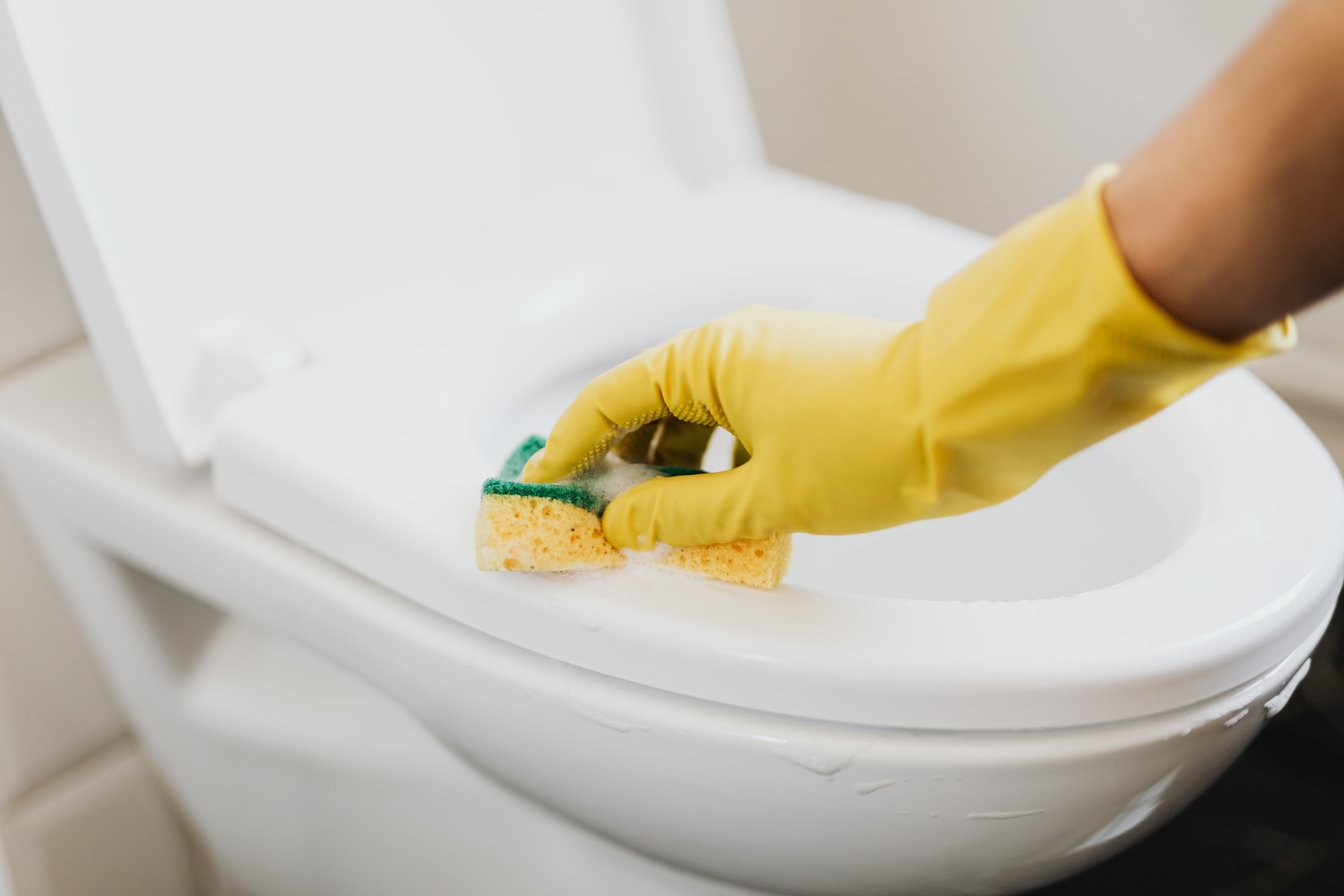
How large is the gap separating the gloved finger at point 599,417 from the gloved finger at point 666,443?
0.04 metres

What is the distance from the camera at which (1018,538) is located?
2.06 feet

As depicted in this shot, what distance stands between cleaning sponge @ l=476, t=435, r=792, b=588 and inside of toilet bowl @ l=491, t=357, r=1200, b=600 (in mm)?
126

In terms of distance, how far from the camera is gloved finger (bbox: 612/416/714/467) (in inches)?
20.6

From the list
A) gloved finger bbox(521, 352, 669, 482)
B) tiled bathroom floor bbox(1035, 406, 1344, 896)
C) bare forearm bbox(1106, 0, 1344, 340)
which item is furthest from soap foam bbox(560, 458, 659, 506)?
tiled bathroom floor bbox(1035, 406, 1344, 896)

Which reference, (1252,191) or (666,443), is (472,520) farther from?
(1252,191)

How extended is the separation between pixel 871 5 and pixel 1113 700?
720 millimetres

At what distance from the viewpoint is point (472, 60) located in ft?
2.27

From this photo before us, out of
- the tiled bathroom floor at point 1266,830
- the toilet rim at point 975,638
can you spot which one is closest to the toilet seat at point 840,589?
the toilet rim at point 975,638

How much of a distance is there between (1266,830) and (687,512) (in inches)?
21.8

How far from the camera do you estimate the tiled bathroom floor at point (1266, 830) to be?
0.78m

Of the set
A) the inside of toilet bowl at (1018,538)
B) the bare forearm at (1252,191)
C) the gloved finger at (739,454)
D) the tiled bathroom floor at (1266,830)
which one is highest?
the bare forearm at (1252,191)

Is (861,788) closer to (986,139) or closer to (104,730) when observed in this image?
(104,730)

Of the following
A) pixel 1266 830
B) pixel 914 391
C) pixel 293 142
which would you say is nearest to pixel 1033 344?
pixel 914 391

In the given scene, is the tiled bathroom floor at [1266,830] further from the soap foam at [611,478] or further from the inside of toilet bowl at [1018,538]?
the soap foam at [611,478]
